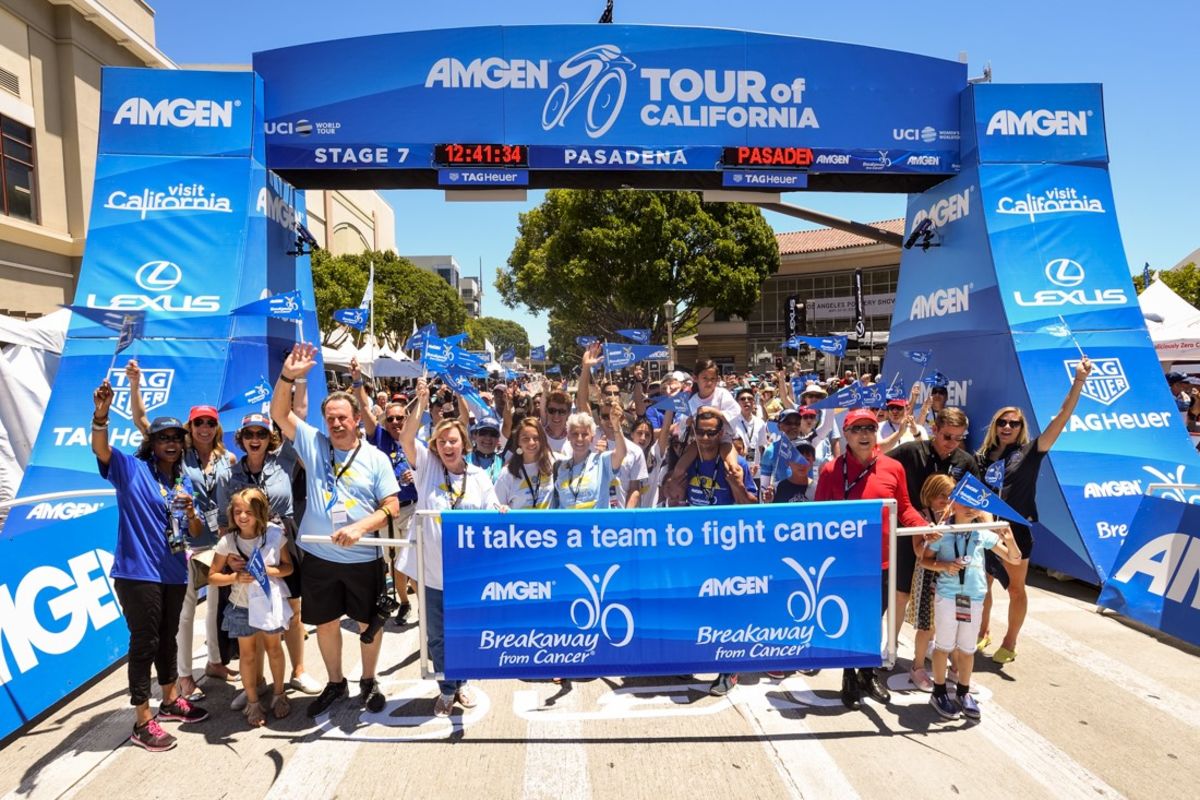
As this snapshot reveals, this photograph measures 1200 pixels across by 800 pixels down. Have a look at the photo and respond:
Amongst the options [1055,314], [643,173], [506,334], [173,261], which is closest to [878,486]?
[1055,314]

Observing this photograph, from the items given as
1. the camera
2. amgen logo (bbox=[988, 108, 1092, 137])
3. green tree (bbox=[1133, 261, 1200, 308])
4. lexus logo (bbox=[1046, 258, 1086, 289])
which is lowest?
the camera

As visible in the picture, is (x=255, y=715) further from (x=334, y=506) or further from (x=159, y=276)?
(x=159, y=276)

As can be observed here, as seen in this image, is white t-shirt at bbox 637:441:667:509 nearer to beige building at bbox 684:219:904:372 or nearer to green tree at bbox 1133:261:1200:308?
beige building at bbox 684:219:904:372

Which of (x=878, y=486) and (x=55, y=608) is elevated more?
(x=878, y=486)

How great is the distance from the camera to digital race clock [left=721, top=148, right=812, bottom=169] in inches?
377

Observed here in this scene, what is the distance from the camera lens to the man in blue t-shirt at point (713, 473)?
5062 millimetres

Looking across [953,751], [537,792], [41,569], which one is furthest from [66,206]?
[953,751]

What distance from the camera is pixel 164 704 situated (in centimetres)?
446

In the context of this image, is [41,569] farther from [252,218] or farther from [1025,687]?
[1025,687]

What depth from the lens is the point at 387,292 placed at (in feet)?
132

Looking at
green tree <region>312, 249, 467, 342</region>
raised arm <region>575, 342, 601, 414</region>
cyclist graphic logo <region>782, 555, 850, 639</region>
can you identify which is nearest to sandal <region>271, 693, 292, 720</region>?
raised arm <region>575, 342, 601, 414</region>

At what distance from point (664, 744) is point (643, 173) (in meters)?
7.75

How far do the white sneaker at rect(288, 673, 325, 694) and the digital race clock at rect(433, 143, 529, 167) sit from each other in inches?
270

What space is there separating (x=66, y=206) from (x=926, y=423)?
23.9m
